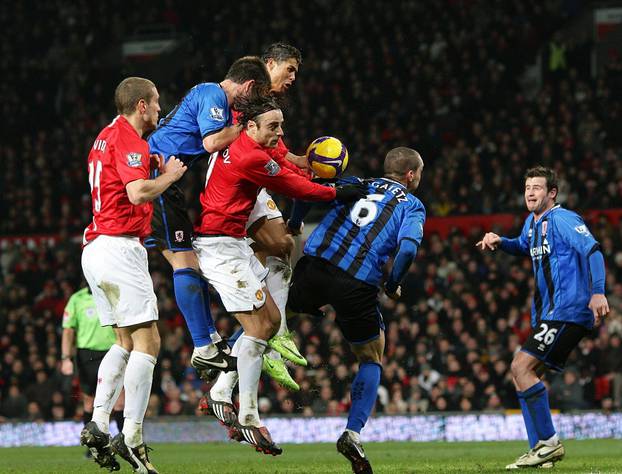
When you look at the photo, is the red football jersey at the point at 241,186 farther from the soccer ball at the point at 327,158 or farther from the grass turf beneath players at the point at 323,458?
the grass turf beneath players at the point at 323,458

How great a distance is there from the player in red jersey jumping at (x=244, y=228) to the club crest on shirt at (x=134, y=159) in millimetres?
703

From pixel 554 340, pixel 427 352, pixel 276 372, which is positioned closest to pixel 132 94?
pixel 276 372

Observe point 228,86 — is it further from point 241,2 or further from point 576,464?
point 241,2

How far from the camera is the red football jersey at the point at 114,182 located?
25.2 ft

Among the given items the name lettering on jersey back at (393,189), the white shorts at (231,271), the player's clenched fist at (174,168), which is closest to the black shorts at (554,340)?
the name lettering on jersey back at (393,189)

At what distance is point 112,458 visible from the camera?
302 inches

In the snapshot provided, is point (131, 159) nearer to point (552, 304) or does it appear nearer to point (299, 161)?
point (299, 161)

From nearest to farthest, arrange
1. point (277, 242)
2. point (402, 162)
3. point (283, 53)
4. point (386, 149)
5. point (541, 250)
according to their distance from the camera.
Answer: point (402, 162) → point (283, 53) → point (277, 242) → point (541, 250) → point (386, 149)

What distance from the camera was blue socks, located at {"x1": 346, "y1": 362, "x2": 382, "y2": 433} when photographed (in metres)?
8.04

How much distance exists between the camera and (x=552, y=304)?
9.11 m

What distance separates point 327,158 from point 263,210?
2.35 ft

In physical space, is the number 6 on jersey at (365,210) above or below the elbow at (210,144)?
below

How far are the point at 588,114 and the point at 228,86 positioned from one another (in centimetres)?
1305

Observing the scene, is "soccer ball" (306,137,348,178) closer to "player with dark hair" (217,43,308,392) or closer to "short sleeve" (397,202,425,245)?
"player with dark hair" (217,43,308,392)
